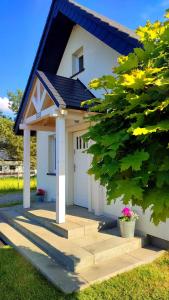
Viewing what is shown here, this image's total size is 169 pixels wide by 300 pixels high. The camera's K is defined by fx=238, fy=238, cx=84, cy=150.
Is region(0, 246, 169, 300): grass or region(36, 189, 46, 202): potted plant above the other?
region(36, 189, 46, 202): potted plant

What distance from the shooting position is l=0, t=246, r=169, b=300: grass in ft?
10.8

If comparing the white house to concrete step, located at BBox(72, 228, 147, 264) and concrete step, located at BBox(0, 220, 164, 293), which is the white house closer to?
concrete step, located at BBox(72, 228, 147, 264)

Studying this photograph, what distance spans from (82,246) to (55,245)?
0.53 m

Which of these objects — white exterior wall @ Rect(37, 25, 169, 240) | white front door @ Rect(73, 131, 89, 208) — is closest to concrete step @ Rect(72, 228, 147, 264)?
white exterior wall @ Rect(37, 25, 169, 240)

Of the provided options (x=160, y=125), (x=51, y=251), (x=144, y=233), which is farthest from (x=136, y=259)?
(x=160, y=125)

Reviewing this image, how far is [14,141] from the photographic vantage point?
30406mm

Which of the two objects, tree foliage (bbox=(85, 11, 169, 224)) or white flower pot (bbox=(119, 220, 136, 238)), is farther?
white flower pot (bbox=(119, 220, 136, 238))

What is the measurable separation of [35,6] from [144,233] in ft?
24.3

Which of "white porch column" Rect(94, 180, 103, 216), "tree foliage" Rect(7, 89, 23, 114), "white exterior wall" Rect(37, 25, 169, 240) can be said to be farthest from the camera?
"tree foliage" Rect(7, 89, 23, 114)

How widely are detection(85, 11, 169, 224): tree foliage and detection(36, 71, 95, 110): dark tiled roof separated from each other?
361 cm

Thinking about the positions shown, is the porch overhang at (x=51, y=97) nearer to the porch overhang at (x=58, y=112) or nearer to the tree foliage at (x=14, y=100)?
the porch overhang at (x=58, y=112)

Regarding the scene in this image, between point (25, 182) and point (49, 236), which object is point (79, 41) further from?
point (49, 236)

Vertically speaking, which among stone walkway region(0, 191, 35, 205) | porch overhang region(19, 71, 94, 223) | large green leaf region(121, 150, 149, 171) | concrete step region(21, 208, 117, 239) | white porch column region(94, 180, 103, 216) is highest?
porch overhang region(19, 71, 94, 223)

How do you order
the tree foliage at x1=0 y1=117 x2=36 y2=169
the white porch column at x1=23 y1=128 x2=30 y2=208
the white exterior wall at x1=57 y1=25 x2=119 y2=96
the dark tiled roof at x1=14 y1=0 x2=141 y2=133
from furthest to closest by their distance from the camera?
the tree foliage at x1=0 y1=117 x2=36 y2=169 → the white porch column at x1=23 y1=128 x2=30 y2=208 → the white exterior wall at x1=57 y1=25 x2=119 y2=96 → the dark tiled roof at x1=14 y1=0 x2=141 y2=133
